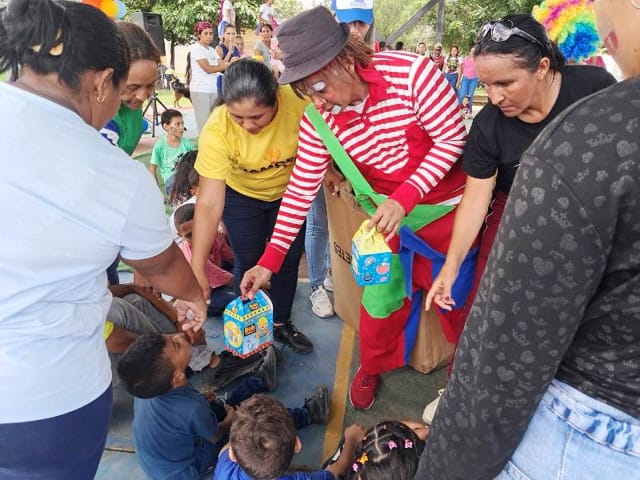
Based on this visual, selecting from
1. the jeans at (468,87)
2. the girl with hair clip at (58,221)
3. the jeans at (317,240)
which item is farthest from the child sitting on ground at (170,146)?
the jeans at (468,87)

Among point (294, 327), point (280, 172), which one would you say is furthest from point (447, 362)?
point (280, 172)

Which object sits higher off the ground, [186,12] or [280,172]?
[186,12]

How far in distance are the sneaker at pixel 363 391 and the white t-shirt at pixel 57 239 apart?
4.60 ft

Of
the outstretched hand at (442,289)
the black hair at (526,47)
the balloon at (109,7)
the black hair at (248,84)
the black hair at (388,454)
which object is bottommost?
the black hair at (388,454)

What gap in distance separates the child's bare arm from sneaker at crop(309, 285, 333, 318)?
1.19 m

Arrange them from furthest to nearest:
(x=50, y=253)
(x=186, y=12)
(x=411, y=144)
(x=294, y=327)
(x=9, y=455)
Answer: (x=186, y=12), (x=294, y=327), (x=411, y=144), (x=9, y=455), (x=50, y=253)

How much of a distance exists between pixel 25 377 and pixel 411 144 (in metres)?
1.54

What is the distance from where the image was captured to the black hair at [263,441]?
1708 millimetres

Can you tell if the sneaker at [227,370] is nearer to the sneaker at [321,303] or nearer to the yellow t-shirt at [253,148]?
the sneaker at [321,303]

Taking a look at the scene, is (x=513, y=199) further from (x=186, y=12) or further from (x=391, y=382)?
(x=186, y=12)

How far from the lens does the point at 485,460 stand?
794 mm

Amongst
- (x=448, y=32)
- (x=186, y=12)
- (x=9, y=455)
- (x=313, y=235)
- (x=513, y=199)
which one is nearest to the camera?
(x=513, y=199)

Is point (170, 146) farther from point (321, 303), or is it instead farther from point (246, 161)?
point (246, 161)

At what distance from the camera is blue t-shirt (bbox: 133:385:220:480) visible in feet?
6.45
